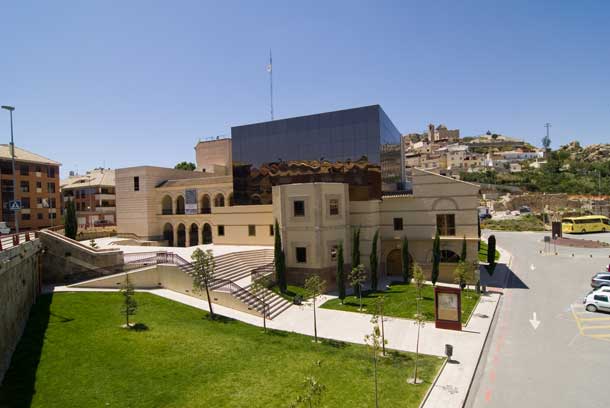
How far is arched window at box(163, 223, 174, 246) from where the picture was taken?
4556 cm

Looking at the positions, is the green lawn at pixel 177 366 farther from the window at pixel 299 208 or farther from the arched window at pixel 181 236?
the arched window at pixel 181 236

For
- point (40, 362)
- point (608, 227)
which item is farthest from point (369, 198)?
point (608, 227)

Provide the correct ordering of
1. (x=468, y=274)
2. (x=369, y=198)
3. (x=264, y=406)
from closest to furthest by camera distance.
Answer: (x=264, y=406) → (x=468, y=274) → (x=369, y=198)

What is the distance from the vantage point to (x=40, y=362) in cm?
1344

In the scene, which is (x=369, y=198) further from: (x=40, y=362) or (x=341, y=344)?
(x=40, y=362)

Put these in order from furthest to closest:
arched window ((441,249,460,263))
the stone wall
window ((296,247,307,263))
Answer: arched window ((441,249,460,263)) < window ((296,247,307,263)) < the stone wall

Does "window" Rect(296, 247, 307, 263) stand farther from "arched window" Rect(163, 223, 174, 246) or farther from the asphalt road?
"arched window" Rect(163, 223, 174, 246)

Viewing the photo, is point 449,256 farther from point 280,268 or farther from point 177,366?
point 177,366

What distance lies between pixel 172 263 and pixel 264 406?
1742cm

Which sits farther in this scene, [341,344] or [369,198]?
[369,198]

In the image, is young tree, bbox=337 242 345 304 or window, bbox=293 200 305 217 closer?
young tree, bbox=337 242 345 304

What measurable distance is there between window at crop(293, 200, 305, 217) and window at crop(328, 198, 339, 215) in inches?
90.0

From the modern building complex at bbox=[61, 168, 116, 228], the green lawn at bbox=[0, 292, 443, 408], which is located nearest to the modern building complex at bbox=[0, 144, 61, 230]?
the modern building complex at bbox=[61, 168, 116, 228]

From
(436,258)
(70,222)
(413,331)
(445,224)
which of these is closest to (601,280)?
(445,224)
